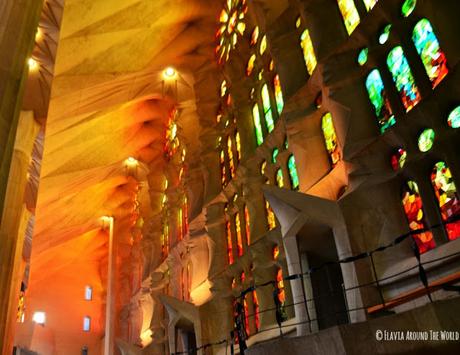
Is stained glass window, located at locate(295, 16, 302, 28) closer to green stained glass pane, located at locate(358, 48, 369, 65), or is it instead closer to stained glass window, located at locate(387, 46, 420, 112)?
green stained glass pane, located at locate(358, 48, 369, 65)

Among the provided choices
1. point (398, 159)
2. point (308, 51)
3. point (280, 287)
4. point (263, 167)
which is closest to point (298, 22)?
point (308, 51)

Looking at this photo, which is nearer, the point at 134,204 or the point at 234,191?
the point at 234,191

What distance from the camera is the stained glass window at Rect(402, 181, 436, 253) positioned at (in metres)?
8.74

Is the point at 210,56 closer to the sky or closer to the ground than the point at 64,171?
closer to the sky

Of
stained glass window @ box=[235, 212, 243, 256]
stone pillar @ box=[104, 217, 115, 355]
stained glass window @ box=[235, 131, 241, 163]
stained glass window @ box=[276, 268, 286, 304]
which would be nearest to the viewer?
stained glass window @ box=[276, 268, 286, 304]

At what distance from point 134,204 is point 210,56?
1304cm

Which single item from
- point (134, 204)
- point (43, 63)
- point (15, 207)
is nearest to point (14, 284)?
point (15, 207)

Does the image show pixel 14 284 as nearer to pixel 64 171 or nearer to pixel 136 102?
pixel 64 171

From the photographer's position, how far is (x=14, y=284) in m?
15.0

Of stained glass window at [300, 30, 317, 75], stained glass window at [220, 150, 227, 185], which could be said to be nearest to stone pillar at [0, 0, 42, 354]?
stained glass window at [300, 30, 317, 75]

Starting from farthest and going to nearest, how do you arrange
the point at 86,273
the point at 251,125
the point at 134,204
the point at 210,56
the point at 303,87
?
1. the point at 86,273
2. the point at 134,204
3. the point at 210,56
4. the point at 251,125
5. the point at 303,87

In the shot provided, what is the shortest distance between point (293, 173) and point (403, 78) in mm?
4567

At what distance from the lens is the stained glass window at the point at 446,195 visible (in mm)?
A: 8086

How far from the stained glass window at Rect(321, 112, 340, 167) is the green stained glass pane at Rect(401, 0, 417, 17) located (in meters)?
2.91
